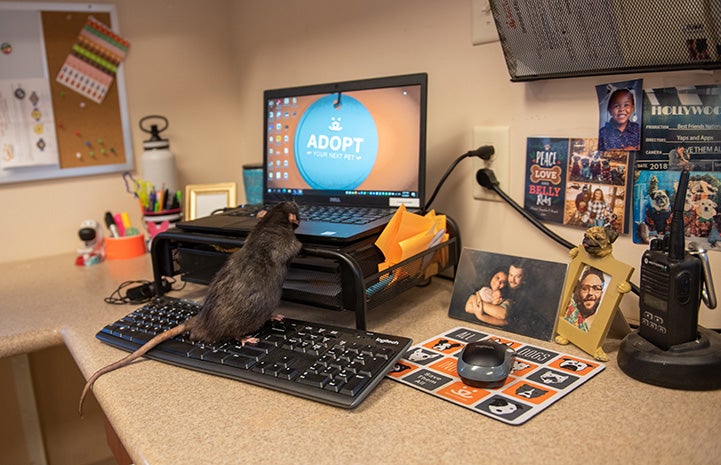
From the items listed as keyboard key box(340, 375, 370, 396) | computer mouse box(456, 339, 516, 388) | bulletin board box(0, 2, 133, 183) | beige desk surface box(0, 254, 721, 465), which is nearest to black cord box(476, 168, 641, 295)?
beige desk surface box(0, 254, 721, 465)

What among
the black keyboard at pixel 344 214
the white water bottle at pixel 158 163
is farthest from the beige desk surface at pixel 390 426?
the white water bottle at pixel 158 163

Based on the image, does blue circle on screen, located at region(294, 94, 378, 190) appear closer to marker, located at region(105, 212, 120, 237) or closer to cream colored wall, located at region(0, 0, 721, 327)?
cream colored wall, located at region(0, 0, 721, 327)

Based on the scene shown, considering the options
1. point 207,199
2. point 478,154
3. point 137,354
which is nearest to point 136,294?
point 137,354

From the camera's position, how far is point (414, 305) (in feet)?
3.59

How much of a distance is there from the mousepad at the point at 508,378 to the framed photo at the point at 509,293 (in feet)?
0.16

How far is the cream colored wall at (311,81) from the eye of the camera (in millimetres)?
1080

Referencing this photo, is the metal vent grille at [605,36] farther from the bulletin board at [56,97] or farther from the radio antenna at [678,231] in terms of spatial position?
the bulletin board at [56,97]

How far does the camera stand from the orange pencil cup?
1.54 metres

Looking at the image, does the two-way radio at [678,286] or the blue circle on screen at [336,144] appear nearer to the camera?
the two-way radio at [678,286]

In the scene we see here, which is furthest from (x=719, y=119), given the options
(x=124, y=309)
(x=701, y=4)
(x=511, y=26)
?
(x=124, y=309)

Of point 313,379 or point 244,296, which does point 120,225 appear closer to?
point 244,296

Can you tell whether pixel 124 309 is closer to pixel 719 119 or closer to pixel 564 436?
pixel 564 436

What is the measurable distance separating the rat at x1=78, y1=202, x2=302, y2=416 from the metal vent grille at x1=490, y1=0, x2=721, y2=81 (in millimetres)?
516

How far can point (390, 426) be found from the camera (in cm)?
68
